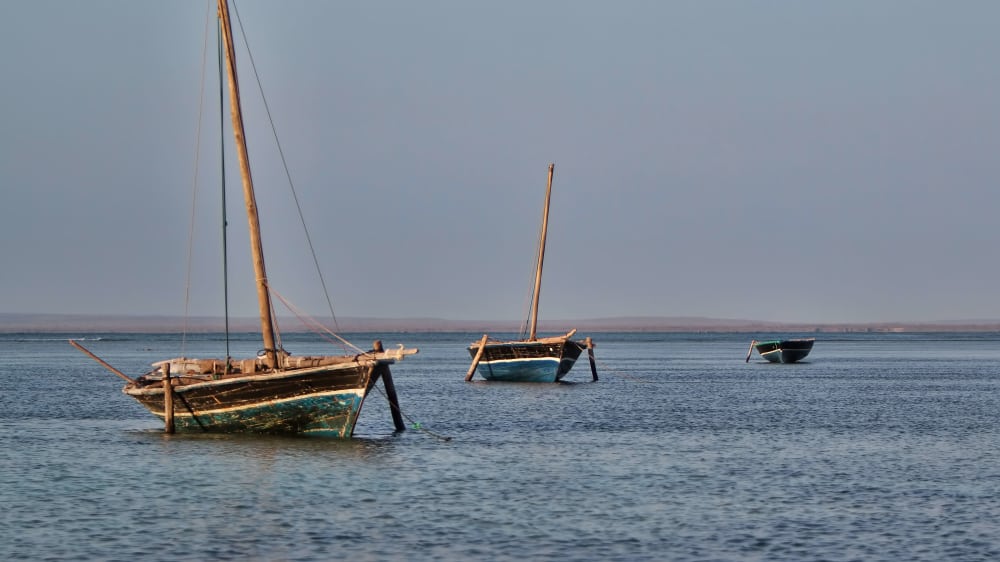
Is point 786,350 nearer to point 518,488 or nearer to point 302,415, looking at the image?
point 302,415

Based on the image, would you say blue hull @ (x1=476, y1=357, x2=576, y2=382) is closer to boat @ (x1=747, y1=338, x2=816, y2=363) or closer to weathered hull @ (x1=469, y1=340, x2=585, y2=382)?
weathered hull @ (x1=469, y1=340, x2=585, y2=382)

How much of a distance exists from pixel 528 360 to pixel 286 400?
3719cm

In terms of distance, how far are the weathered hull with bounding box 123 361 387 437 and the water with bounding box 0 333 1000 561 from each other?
55 cm

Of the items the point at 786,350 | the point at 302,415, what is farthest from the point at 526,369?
the point at 786,350

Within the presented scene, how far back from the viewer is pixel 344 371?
35.8m

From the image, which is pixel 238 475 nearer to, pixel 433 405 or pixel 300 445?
pixel 300 445

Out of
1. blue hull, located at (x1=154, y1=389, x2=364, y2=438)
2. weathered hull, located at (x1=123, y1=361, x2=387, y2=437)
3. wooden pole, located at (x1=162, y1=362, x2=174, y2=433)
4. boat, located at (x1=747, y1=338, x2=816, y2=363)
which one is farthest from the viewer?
boat, located at (x1=747, y1=338, x2=816, y2=363)

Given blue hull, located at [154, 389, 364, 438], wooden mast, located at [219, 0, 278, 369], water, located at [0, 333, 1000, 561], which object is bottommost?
water, located at [0, 333, 1000, 561]

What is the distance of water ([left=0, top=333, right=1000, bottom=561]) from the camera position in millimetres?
22125

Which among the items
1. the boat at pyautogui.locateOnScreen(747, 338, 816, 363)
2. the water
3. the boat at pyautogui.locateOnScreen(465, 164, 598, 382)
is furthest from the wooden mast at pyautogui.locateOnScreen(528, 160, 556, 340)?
the boat at pyautogui.locateOnScreen(747, 338, 816, 363)

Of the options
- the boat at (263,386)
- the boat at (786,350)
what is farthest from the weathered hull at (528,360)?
the boat at (786,350)

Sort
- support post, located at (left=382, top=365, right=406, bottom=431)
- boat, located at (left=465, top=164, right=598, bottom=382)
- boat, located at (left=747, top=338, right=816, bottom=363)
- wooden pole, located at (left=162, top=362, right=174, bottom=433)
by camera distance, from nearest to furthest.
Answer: support post, located at (left=382, top=365, right=406, bottom=431), wooden pole, located at (left=162, top=362, right=174, bottom=433), boat, located at (left=465, top=164, right=598, bottom=382), boat, located at (left=747, top=338, right=816, bottom=363)

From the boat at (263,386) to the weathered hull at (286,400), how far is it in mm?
28

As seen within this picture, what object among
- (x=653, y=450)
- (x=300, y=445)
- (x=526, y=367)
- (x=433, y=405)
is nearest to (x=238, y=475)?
(x=300, y=445)
